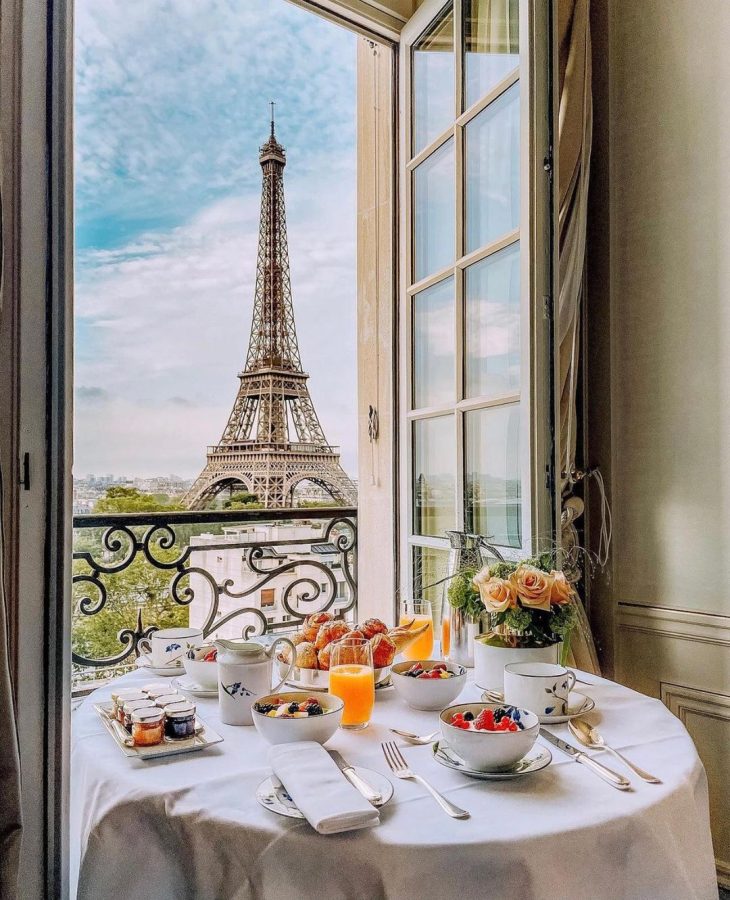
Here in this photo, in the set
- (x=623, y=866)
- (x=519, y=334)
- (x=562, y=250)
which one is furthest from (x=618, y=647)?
(x=623, y=866)

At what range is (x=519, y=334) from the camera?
1.71 meters

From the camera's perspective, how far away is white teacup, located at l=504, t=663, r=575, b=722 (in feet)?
3.28

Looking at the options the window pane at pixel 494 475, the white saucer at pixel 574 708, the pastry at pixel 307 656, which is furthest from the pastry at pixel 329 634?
the window pane at pixel 494 475

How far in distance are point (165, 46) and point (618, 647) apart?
4.31m

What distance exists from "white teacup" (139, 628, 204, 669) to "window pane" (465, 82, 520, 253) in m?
1.25

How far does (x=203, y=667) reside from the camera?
113 centimetres

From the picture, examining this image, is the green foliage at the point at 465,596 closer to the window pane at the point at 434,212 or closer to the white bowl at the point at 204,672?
the white bowl at the point at 204,672

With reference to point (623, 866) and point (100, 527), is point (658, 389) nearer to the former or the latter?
point (623, 866)

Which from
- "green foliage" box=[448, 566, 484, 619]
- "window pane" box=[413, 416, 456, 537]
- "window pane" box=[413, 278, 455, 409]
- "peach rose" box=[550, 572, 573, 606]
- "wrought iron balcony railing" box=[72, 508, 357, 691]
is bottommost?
"wrought iron balcony railing" box=[72, 508, 357, 691]

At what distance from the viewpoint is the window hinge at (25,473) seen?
38.7 inches

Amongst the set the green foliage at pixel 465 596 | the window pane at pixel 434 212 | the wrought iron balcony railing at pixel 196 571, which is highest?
the window pane at pixel 434 212

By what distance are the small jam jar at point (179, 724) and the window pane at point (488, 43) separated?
5.49 ft

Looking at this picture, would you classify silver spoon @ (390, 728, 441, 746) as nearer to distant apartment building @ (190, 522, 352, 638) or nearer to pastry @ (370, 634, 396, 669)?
pastry @ (370, 634, 396, 669)

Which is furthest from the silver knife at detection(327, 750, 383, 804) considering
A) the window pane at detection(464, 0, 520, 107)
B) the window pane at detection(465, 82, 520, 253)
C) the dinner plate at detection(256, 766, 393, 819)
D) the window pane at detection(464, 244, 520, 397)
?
the window pane at detection(464, 0, 520, 107)
